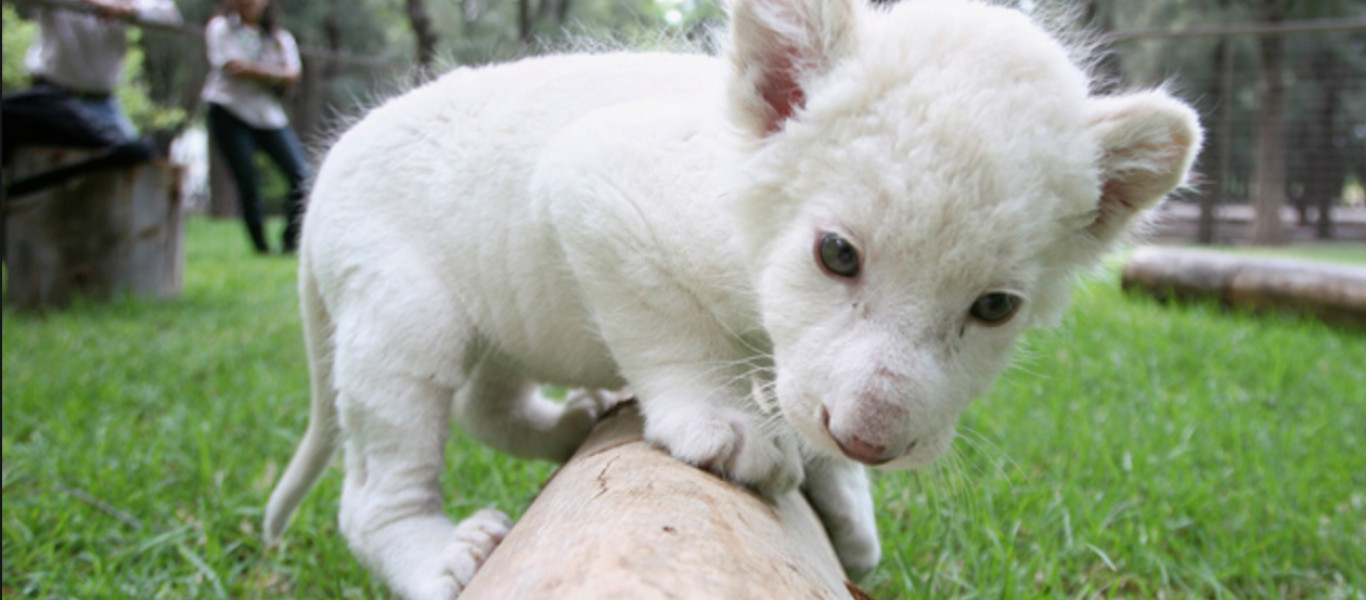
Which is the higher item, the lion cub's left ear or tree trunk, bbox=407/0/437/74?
the lion cub's left ear

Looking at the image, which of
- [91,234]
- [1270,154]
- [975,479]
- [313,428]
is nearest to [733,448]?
[313,428]

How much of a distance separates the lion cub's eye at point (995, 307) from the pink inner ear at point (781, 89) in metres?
0.53

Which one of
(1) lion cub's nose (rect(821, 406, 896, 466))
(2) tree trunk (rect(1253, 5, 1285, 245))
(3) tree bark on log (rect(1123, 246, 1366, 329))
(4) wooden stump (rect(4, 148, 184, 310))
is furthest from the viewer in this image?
(2) tree trunk (rect(1253, 5, 1285, 245))

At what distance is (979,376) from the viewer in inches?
72.1

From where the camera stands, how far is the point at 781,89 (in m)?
2.03

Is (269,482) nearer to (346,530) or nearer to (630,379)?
(346,530)

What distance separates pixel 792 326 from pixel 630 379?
1.97 ft

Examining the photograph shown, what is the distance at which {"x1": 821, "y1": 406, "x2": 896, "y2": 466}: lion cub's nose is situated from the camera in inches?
64.2

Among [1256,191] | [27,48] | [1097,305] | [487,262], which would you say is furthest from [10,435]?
[1256,191]

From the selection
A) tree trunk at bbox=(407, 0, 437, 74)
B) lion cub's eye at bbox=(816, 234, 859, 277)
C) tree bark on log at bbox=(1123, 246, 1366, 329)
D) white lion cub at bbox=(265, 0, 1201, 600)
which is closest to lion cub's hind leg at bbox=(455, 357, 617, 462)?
white lion cub at bbox=(265, 0, 1201, 600)

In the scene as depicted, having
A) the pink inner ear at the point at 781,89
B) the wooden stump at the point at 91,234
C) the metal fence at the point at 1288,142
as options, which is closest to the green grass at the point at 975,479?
the pink inner ear at the point at 781,89

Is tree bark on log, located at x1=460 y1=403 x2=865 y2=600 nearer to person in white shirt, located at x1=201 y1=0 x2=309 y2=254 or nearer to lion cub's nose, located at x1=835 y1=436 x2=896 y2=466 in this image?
lion cub's nose, located at x1=835 y1=436 x2=896 y2=466

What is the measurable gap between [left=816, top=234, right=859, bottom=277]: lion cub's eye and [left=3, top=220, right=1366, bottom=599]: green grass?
0.68m

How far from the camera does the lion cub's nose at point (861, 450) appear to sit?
163 cm
